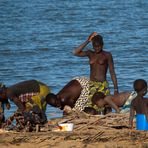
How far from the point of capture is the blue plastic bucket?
35.4 ft

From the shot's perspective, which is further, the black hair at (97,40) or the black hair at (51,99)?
the black hair at (97,40)

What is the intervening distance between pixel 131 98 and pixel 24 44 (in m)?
14.0

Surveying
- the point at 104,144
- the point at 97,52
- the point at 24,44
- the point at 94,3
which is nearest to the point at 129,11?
the point at 94,3

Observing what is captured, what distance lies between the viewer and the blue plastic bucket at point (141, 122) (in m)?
10.8

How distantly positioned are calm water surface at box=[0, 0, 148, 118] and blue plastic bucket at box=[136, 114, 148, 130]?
3000mm

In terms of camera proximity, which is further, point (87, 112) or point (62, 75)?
point (62, 75)

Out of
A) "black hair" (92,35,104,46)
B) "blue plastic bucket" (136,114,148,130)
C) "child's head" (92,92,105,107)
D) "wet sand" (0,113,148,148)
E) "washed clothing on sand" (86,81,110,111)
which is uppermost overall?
"black hair" (92,35,104,46)

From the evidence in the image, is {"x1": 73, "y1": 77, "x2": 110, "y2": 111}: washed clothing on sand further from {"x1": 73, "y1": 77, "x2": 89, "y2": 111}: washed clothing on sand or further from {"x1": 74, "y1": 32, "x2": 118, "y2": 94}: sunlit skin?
{"x1": 74, "y1": 32, "x2": 118, "y2": 94}: sunlit skin

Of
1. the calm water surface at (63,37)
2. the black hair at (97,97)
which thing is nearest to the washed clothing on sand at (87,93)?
the black hair at (97,97)

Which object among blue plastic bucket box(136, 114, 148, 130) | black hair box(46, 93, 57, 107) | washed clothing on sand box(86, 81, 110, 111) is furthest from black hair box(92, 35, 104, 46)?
blue plastic bucket box(136, 114, 148, 130)

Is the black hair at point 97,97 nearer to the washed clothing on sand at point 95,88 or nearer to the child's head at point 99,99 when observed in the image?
the child's head at point 99,99

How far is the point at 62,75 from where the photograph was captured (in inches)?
742

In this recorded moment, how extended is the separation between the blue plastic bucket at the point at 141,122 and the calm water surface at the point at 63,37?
118 inches

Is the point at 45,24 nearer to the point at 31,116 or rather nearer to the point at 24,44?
the point at 24,44
